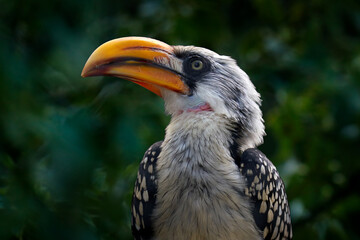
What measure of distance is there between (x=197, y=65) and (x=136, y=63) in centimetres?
37

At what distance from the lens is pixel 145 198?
284 cm

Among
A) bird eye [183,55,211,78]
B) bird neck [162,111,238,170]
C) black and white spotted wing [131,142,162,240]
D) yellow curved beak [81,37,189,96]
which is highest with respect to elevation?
bird eye [183,55,211,78]

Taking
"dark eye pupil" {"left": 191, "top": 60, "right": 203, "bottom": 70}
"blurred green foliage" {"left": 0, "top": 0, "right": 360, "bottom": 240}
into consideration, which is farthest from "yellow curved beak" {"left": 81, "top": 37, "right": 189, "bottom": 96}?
"blurred green foliage" {"left": 0, "top": 0, "right": 360, "bottom": 240}

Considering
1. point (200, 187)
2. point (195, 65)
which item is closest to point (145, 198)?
point (200, 187)

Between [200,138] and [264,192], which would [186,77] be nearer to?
[200,138]

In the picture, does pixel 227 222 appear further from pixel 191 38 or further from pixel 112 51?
pixel 191 38

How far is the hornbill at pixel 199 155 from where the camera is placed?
2.62m

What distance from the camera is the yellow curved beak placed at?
→ 2689 millimetres

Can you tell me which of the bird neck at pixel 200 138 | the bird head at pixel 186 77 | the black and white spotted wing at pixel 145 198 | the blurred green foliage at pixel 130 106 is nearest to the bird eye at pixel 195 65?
the bird head at pixel 186 77

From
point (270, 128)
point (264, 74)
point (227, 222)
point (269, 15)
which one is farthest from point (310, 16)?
point (227, 222)

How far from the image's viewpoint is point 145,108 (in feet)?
13.0

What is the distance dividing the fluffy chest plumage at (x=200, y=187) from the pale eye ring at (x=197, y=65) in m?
0.30

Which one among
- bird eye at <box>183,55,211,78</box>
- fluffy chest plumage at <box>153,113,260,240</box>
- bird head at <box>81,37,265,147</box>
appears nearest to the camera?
fluffy chest plumage at <box>153,113,260,240</box>

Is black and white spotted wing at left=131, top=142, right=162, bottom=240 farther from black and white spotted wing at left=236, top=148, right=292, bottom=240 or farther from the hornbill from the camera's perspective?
black and white spotted wing at left=236, top=148, right=292, bottom=240
